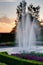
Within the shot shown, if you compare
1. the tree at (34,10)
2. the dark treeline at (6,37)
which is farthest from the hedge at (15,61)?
the tree at (34,10)

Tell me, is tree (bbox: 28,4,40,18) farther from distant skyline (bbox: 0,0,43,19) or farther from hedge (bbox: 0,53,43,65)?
hedge (bbox: 0,53,43,65)

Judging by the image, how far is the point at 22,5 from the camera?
22172 mm

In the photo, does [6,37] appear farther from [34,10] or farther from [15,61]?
[15,61]

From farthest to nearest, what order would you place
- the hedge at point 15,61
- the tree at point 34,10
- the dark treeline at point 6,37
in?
the tree at point 34,10, the dark treeline at point 6,37, the hedge at point 15,61

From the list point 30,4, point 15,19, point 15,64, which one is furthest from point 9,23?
point 15,64

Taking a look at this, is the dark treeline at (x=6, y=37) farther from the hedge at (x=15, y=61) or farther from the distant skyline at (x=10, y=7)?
the hedge at (x=15, y=61)

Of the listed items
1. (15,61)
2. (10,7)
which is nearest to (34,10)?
(10,7)

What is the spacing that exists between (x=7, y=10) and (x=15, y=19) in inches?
43.9

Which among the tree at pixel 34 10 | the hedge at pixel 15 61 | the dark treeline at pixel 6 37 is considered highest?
the tree at pixel 34 10

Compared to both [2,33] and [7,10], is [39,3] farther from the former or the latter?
[2,33]

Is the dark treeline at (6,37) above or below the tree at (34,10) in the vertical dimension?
below

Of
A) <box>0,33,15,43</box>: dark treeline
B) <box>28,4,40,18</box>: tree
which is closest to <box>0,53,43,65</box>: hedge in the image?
<box>0,33,15,43</box>: dark treeline

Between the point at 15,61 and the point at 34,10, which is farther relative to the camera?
the point at 34,10

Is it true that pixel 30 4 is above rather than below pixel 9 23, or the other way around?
above
